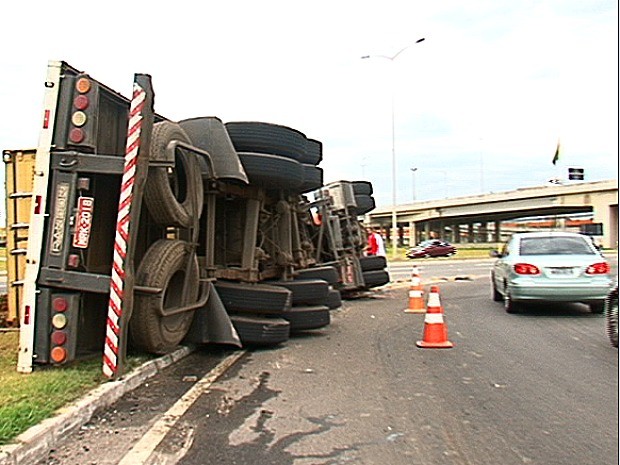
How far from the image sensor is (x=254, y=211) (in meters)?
9.88

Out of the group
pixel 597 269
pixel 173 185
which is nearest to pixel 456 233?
pixel 597 269

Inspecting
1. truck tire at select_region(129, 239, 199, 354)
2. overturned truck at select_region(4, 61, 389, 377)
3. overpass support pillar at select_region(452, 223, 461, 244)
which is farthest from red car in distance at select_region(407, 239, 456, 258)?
overpass support pillar at select_region(452, 223, 461, 244)

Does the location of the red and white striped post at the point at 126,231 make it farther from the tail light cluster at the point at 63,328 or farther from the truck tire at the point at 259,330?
the truck tire at the point at 259,330

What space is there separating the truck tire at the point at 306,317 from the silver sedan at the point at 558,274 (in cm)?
448

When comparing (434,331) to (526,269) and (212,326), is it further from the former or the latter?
(526,269)

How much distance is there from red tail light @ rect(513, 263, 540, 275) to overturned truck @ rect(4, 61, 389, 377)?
12.0 feet

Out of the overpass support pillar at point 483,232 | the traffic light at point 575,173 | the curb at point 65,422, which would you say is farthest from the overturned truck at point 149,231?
the overpass support pillar at point 483,232

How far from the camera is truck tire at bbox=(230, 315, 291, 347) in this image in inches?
349

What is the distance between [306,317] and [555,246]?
5.86 m

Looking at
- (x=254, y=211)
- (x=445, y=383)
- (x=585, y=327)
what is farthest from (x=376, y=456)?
(x=585, y=327)

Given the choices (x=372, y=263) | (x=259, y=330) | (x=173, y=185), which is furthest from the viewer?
(x=372, y=263)

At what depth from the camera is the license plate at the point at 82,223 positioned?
261 inches

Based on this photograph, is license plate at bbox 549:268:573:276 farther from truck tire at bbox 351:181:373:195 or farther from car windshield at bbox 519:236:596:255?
truck tire at bbox 351:181:373:195

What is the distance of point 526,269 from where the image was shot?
13.2 m
